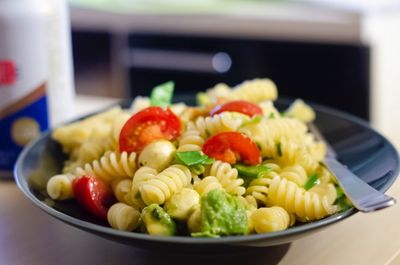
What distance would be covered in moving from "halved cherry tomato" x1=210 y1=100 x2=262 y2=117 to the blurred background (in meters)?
1.23

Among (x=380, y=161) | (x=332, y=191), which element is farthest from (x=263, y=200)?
(x=380, y=161)

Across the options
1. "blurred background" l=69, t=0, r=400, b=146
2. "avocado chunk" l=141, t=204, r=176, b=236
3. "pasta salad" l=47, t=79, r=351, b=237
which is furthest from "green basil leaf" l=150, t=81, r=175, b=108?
"blurred background" l=69, t=0, r=400, b=146

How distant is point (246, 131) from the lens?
92cm

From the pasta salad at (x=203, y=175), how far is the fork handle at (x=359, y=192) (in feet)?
0.06

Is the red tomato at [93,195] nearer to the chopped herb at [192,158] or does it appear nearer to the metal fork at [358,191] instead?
the chopped herb at [192,158]

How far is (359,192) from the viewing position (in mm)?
816

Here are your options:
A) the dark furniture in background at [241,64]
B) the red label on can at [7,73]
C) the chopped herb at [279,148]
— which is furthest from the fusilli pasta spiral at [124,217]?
the dark furniture in background at [241,64]

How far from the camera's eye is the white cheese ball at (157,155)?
0.87 meters

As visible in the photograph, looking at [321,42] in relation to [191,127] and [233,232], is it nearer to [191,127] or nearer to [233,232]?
[191,127]

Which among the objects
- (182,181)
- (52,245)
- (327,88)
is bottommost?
(327,88)

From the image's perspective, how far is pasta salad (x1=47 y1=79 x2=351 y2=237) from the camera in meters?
0.76

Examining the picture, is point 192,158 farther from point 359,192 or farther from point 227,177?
point 359,192

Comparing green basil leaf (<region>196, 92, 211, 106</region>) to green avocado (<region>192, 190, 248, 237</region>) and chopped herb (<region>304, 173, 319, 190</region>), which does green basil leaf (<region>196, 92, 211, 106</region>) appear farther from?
green avocado (<region>192, 190, 248, 237</region>)

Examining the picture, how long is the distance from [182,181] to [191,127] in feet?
0.49
